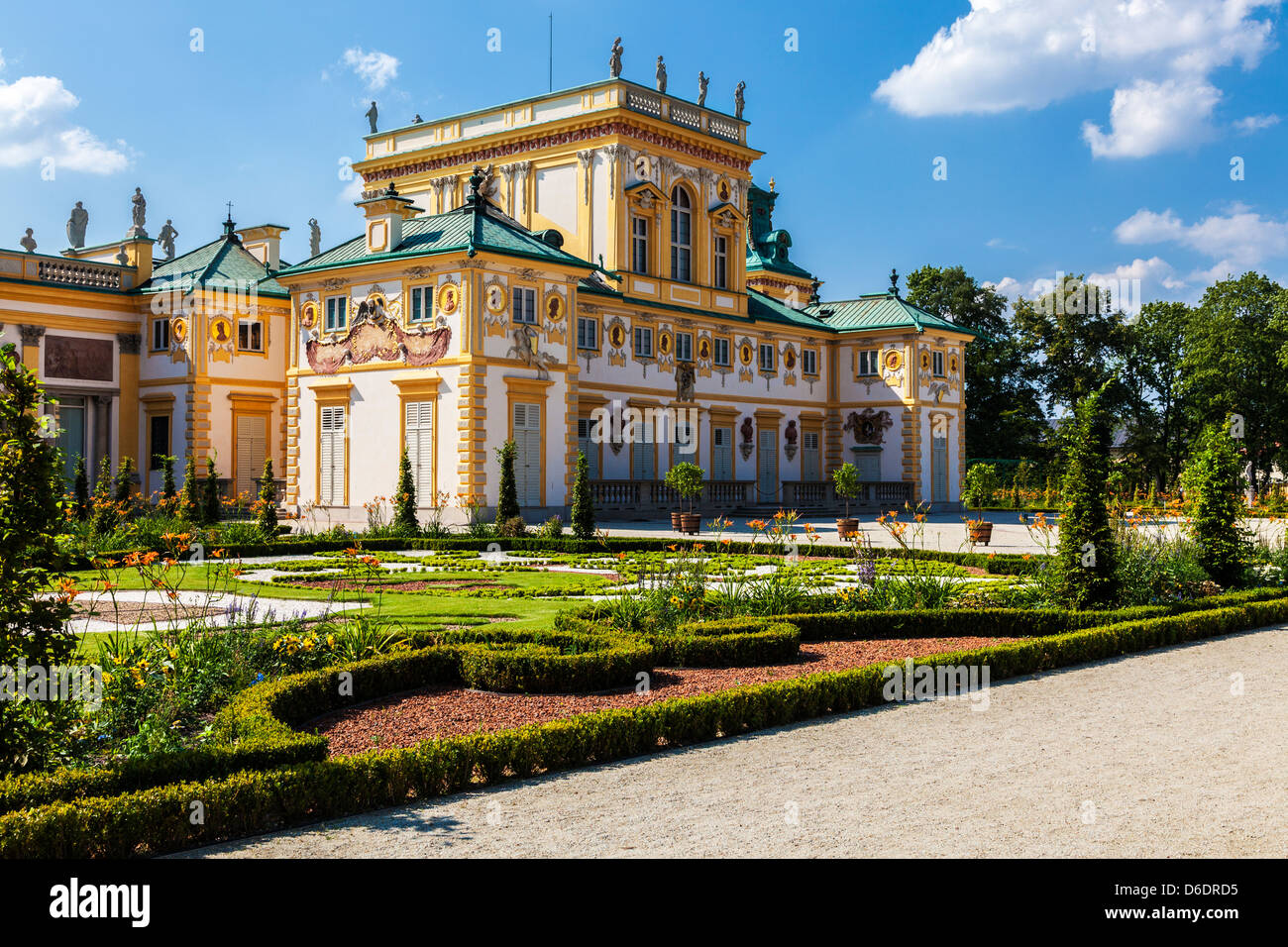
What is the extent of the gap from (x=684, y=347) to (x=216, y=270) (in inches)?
614

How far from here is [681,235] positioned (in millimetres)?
42125

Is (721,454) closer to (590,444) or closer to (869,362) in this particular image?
(590,444)

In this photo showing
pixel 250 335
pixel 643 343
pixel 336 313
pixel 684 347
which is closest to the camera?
pixel 336 313

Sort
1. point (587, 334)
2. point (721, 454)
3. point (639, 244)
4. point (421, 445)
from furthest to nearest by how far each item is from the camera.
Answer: point (721, 454) < point (639, 244) < point (587, 334) < point (421, 445)

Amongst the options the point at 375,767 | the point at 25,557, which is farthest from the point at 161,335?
the point at 375,767

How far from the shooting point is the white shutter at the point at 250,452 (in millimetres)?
35656

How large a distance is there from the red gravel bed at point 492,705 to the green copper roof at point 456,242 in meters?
20.2

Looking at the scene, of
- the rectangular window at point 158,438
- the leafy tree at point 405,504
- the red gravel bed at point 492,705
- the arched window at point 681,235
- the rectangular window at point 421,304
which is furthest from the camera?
the arched window at point 681,235

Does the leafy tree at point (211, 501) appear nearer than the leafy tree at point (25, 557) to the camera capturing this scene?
No

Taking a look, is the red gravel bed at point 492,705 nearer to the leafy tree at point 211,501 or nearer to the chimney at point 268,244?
the leafy tree at point 211,501

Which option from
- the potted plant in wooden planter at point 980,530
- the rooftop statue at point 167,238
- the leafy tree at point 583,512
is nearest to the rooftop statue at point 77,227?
the rooftop statue at point 167,238

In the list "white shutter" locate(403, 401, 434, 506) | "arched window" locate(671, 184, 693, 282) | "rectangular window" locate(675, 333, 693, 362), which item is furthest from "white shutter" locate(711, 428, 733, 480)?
"white shutter" locate(403, 401, 434, 506)
